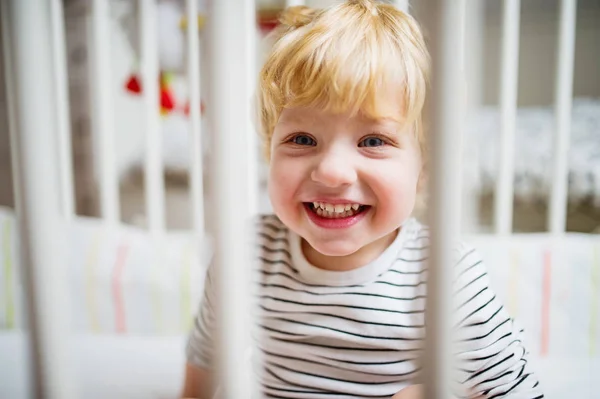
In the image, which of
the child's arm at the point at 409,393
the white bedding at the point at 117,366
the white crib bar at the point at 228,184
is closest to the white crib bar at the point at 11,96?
the white crib bar at the point at 228,184

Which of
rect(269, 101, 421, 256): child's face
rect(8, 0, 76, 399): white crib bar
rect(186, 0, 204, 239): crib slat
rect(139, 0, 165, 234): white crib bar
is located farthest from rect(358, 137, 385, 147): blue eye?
rect(139, 0, 165, 234): white crib bar

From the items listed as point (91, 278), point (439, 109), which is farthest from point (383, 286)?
point (91, 278)

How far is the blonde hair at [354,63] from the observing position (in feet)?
1.49

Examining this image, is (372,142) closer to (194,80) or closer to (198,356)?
(198,356)

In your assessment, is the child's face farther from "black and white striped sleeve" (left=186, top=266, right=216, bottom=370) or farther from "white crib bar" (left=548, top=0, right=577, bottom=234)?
"white crib bar" (left=548, top=0, right=577, bottom=234)

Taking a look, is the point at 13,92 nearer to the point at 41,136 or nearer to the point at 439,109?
the point at 41,136

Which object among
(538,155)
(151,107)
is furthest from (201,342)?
(538,155)

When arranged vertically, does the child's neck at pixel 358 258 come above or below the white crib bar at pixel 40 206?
below

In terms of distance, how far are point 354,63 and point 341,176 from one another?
87mm

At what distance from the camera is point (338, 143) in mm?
473

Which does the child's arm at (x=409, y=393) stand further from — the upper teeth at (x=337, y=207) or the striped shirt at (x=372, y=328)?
the upper teeth at (x=337, y=207)

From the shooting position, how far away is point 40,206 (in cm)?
34

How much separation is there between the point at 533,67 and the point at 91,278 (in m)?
1.30

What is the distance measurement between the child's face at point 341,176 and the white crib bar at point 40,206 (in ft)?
0.67
